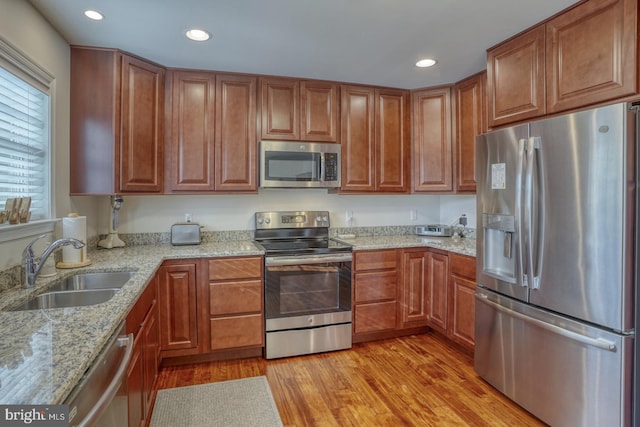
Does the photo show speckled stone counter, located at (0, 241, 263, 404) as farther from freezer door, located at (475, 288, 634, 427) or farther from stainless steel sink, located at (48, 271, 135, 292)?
freezer door, located at (475, 288, 634, 427)

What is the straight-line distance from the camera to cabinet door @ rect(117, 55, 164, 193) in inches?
100

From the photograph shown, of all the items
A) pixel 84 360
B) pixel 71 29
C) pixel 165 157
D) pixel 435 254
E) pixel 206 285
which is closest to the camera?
pixel 84 360

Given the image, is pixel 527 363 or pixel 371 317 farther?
pixel 371 317

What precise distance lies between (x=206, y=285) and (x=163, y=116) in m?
1.42

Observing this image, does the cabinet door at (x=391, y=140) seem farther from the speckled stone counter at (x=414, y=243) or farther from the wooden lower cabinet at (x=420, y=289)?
the wooden lower cabinet at (x=420, y=289)

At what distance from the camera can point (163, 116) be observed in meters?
2.80

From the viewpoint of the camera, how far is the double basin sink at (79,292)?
1661 mm

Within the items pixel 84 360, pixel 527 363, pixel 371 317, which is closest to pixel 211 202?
pixel 371 317

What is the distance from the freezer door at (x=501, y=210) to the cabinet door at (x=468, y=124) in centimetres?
68

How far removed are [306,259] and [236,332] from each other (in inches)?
31.5

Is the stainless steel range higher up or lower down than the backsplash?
lower down

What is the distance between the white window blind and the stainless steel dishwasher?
1086 mm

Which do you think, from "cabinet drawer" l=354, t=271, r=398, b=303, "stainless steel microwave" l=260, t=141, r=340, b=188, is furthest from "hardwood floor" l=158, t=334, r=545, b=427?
"stainless steel microwave" l=260, t=141, r=340, b=188

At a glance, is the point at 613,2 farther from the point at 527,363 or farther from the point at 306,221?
the point at 306,221
